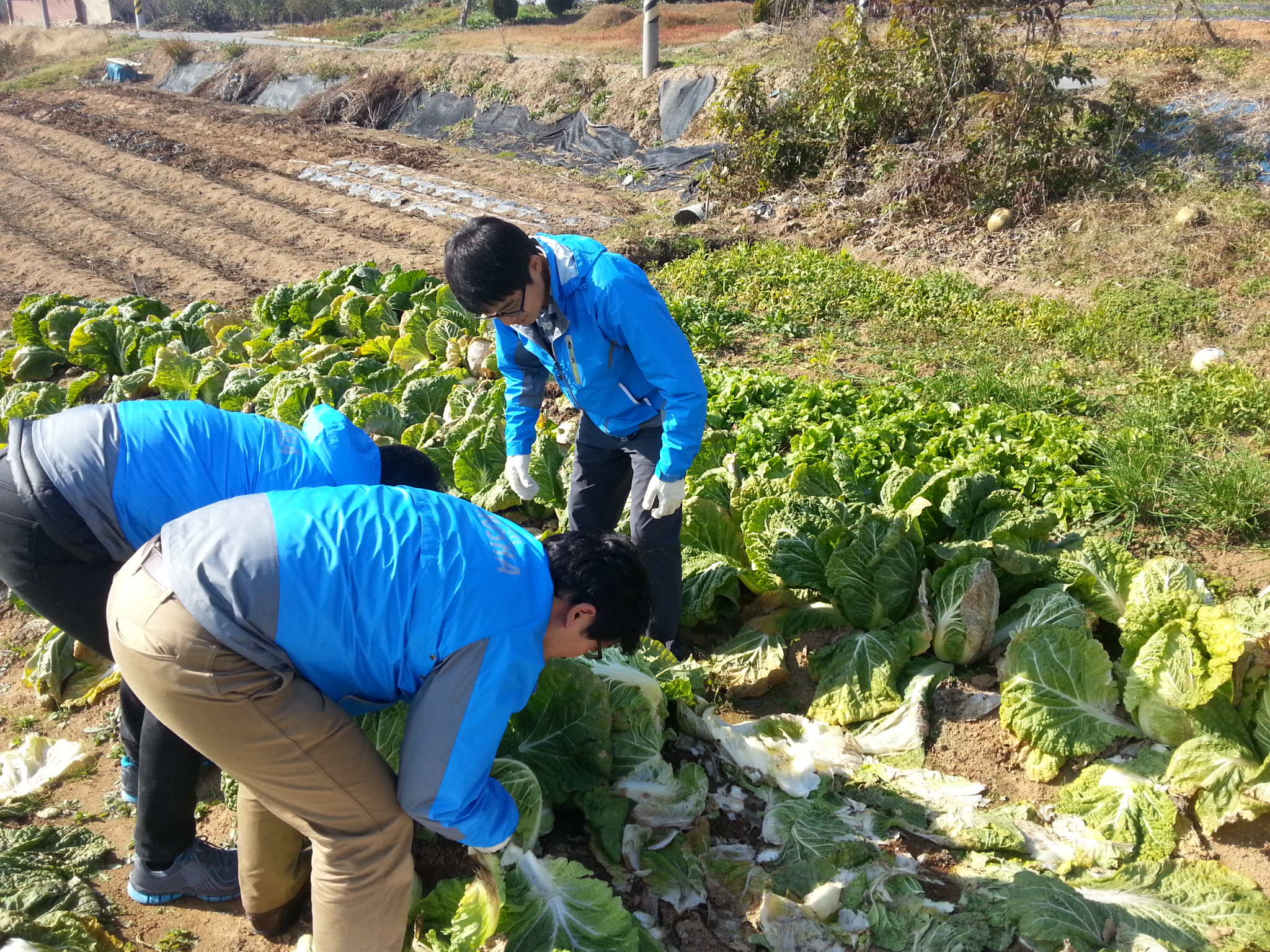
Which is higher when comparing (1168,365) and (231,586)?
(231,586)

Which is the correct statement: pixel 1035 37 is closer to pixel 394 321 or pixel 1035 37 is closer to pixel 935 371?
pixel 935 371

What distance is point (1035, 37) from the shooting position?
38.0 ft

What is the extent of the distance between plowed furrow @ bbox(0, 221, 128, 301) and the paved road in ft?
57.2

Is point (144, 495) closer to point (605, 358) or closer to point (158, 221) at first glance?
point (605, 358)

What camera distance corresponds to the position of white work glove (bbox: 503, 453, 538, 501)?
4.03 m

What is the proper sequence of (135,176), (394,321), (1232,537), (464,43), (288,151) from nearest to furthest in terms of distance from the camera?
1. (1232,537)
2. (394,321)
3. (135,176)
4. (288,151)
5. (464,43)

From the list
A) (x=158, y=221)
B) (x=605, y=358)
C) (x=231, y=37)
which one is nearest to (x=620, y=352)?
(x=605, y=358)

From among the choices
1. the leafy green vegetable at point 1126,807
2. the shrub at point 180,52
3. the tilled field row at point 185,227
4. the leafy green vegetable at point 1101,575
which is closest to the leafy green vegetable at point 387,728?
the leafy green vegetable at point 1126,807

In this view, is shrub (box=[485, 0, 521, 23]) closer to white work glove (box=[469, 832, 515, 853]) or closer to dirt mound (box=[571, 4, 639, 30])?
dirt mound (box=[571, 4, 639, 30])

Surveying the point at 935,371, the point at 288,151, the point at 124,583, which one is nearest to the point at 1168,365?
the point at 935,371

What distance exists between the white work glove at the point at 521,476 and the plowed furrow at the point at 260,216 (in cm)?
599

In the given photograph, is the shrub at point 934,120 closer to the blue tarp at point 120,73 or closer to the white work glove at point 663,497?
the white work glove at point 663,497

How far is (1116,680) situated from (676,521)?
5.55 feet

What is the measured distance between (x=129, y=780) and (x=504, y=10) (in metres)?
32.2
